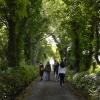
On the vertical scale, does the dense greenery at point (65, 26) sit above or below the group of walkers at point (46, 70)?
above

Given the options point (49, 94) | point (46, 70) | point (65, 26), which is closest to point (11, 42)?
point (49, 94)

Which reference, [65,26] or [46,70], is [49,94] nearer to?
[65,26]

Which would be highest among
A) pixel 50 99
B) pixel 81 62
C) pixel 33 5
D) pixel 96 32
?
pixel 33 5

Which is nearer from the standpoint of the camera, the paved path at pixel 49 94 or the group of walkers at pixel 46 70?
the paved path at pixel 49 94

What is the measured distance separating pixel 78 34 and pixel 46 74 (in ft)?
27.0

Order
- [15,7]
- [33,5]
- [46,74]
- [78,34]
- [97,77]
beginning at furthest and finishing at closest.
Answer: [46,74] < [78,34] < [33,5] < [15,7] < [97,77]

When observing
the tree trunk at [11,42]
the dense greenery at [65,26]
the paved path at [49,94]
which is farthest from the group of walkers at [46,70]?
the tree trunk at [11,42]

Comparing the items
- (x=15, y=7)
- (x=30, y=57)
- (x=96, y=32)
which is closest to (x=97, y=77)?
(x=15, y=7)

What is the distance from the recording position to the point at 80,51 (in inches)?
1356

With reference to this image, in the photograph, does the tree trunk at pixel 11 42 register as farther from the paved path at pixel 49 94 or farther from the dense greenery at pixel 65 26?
the paved path at pixel 49 94

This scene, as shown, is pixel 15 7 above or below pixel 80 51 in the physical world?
above

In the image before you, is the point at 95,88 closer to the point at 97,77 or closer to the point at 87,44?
the point at 97,77

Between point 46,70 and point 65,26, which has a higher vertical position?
point 65,26

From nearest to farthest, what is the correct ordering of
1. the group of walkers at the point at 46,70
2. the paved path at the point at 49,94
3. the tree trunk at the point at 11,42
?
the paved path at the point at 49,94, the tree trunk at the point at 11,42, the group of walkers at the point at 46,70
